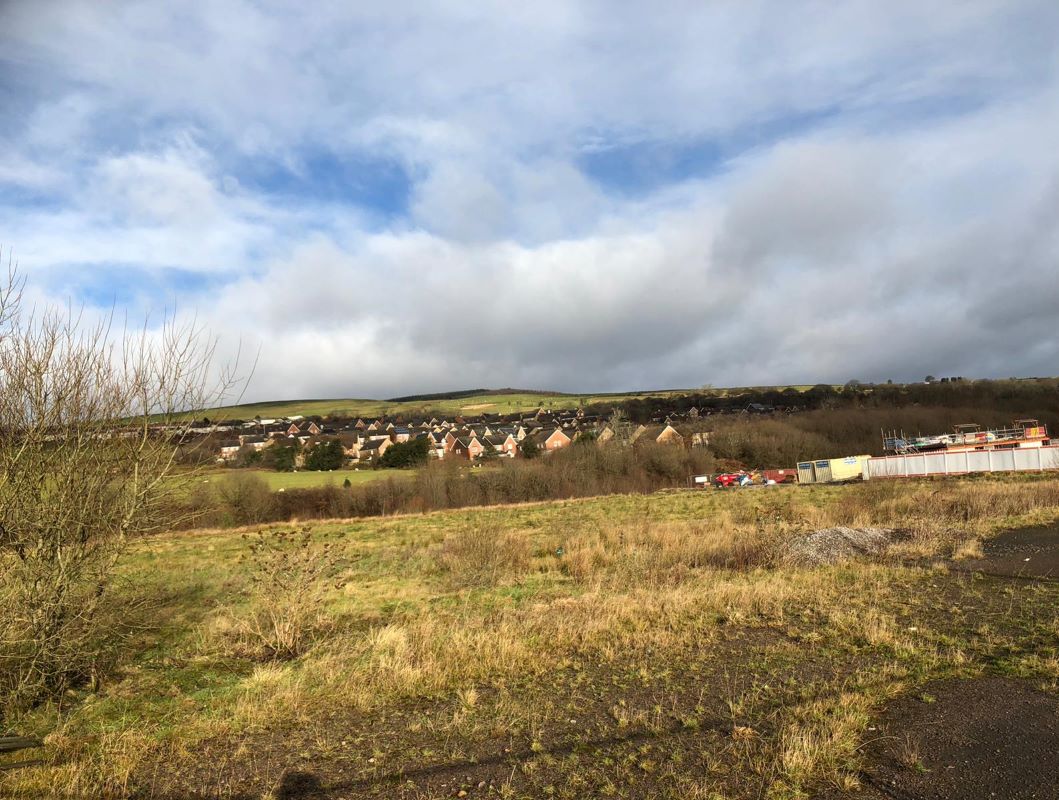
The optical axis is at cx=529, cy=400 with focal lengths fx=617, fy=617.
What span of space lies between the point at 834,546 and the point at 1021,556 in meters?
3.59

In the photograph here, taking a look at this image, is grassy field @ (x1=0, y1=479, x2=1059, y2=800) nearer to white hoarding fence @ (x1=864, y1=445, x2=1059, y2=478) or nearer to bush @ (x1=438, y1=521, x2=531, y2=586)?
bush @ (x1=438, y1=521, x2=531, y2=586)

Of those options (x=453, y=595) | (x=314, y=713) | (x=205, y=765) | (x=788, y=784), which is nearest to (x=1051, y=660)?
(x=788, y=784)

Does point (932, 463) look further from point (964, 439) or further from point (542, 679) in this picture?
point (542, 679)

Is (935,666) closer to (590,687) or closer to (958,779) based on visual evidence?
(958,779)

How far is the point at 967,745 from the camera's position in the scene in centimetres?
495

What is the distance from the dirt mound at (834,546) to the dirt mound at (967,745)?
819cm

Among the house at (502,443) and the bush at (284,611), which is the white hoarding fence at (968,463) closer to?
the bush at (284,611)

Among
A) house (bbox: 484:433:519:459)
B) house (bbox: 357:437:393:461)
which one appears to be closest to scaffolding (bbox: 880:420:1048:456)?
house (bbox: 484:433:519:459)

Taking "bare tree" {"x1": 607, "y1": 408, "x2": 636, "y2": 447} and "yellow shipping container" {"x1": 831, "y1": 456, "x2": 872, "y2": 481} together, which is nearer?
"yellow shipping container" {"x1": 831, "y1": 456, "x2": 872, "y2": 481}

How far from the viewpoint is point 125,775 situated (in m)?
5.14

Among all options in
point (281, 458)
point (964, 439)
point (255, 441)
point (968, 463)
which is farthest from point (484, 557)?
point (255, 441)

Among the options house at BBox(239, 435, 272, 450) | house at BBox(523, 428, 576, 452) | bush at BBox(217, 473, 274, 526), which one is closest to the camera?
bush at BBox(217, 473, 274, 526)

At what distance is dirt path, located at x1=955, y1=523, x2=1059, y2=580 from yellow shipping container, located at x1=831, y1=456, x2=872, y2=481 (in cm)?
2945

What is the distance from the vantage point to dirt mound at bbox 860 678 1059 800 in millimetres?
4363
